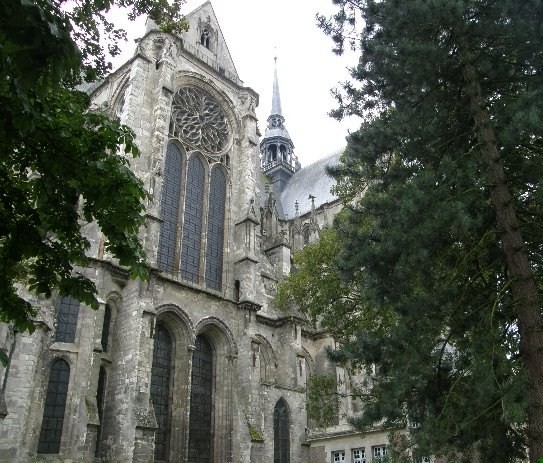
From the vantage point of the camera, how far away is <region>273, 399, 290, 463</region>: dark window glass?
22.8m

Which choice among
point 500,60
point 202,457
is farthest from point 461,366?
point 202,457

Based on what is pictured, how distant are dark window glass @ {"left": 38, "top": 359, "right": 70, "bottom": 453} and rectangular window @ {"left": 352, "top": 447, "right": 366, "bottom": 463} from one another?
10.8m

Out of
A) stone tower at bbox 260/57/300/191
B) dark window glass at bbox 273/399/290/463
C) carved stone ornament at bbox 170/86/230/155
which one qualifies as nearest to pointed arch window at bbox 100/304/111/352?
dark window glass at bbox 273/399/290/463

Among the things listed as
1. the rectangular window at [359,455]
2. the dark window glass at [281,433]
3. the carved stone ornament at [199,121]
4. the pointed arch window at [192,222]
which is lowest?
the rectangular window at [359,455]

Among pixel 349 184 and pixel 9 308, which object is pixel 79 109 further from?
pixel 349 184

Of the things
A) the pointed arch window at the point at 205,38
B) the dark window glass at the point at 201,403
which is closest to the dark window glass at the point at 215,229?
the dark window glass at the point at 201,403

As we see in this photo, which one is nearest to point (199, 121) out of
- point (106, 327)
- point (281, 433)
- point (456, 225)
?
point (106, 327)

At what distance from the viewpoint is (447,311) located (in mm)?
9039

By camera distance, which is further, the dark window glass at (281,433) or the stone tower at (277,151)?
the stone tower at (277,151)

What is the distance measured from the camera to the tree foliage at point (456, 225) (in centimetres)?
792

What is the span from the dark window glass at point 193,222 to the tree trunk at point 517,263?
581 inches

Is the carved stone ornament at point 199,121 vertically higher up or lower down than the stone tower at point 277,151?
lower down

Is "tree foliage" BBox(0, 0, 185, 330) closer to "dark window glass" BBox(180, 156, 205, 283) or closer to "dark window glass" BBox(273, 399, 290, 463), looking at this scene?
"dark window glass" BBox(180, 156, 205, 283)

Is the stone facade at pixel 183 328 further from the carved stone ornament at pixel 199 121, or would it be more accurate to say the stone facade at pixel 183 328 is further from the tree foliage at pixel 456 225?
the tree foliage at pixel 456 225
